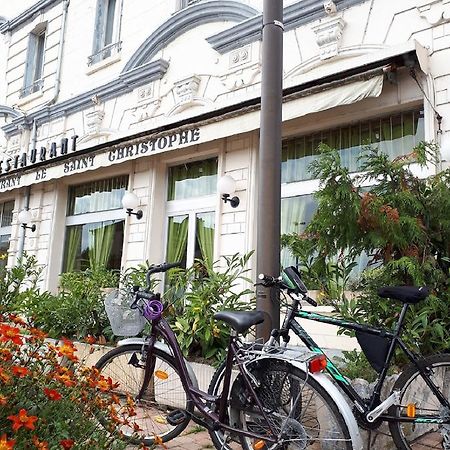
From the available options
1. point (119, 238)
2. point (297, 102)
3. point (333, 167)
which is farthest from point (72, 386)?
point (119, 238)

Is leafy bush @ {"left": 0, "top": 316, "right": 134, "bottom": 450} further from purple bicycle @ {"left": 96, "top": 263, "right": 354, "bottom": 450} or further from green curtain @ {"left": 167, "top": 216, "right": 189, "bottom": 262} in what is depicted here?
green curtain @ {"left": 167, "top": 216, "right": 189, "bottom": 262}

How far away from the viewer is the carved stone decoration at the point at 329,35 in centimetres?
547

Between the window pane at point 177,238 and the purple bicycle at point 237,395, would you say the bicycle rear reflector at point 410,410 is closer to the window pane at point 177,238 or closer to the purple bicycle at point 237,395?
the purple bicycle at point 237,395

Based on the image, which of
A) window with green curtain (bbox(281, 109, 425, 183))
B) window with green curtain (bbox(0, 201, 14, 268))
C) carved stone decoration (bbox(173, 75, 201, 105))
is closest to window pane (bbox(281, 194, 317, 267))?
window with green curtain (bbox(281, 109, 425, 183))

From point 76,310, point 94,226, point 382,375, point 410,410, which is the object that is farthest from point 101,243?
point 410,410

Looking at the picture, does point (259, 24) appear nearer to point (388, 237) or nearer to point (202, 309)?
point (202, 309)

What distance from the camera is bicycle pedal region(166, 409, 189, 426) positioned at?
2689 millimetres

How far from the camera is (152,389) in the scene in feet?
9.68

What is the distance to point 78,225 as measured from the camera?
347 inches

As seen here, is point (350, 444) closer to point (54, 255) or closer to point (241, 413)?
point (241, 413)

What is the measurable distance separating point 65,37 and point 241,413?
376 inches

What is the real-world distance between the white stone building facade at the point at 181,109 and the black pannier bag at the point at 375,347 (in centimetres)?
247

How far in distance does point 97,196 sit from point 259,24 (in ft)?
13.4

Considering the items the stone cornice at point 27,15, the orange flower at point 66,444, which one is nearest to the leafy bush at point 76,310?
the orange flower at point 66,444
